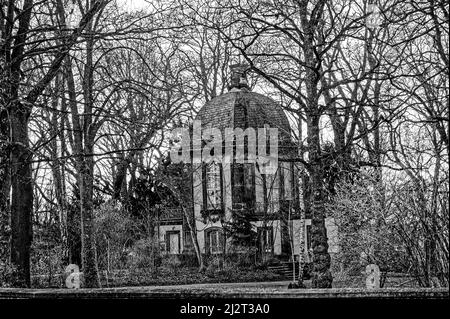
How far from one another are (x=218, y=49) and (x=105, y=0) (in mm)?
10671

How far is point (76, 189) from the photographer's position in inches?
993

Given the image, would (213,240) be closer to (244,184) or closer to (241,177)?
(244,184)

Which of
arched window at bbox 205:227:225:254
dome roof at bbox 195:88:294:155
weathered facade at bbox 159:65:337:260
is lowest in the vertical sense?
arched window at bbox 205:227:225:254

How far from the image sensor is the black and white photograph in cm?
1007

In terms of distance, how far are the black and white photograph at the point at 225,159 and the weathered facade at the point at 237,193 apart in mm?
118

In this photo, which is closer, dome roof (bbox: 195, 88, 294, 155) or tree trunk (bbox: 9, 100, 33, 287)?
tree trunk (bbox: 9, 100, 33, 287)

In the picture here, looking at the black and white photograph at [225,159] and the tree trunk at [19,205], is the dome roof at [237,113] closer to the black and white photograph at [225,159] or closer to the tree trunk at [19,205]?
the black and white photograph at [225,159]

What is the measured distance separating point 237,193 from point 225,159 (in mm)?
1809

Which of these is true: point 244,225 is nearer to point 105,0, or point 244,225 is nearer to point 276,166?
point 276,166

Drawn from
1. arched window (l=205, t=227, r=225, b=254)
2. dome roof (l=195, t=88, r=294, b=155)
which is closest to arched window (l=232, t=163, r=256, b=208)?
arched window (l=205, t=227, r=225, b=254)

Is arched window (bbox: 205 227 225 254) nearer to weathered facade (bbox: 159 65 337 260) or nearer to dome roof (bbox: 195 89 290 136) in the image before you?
weathered facade (bbox: 159 65 337 260)

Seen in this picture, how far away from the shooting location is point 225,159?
3181 centimetres

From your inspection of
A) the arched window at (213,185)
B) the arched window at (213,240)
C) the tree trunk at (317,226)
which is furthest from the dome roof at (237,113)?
the tree trunk at (317,226)
